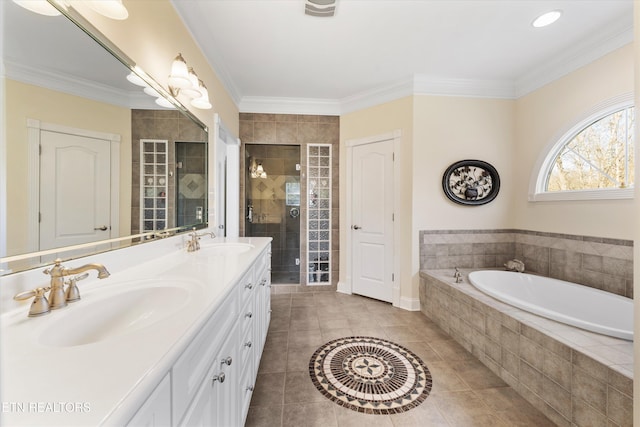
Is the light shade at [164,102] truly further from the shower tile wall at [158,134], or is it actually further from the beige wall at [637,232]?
the beige wall at [637,232]

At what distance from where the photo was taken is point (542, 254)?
2592mm

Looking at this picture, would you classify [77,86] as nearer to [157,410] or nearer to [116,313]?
[116,313]

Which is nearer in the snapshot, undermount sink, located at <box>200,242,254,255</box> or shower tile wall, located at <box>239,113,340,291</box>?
undermount sink, located at <box>200,242,254,255</box>

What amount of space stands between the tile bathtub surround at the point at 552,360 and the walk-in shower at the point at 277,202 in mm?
2251

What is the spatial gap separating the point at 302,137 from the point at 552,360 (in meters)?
3.18

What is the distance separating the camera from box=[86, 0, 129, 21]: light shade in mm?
945

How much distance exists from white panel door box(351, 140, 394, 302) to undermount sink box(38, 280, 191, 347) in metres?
2.46

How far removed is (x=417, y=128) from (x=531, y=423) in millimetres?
2595

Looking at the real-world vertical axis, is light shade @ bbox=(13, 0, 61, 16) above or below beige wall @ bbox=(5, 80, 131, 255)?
above

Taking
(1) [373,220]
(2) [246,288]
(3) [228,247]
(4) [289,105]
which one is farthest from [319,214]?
(2) [246,288]

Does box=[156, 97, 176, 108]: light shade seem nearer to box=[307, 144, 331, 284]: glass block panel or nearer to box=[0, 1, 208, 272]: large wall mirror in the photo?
box=[0, 1, 208, 272]: large wall mirror

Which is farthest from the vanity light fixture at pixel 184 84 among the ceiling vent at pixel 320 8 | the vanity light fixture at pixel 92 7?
the ceiling vent at pixel 320 8

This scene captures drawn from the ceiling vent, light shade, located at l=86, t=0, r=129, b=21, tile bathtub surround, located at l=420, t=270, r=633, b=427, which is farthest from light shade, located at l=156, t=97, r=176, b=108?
tile bathtub surround, located at l=420, t=270, r=633, b=427

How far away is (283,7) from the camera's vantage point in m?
1.82
